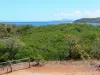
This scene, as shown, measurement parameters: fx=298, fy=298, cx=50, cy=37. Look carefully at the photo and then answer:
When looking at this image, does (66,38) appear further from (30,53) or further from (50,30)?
(50,30)

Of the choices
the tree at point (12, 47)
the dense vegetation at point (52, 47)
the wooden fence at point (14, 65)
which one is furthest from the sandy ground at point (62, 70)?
the tree at point (12, 47)

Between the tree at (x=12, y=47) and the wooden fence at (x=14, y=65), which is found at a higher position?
the tree at (x=12, y=47)

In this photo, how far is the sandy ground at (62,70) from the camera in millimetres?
22078

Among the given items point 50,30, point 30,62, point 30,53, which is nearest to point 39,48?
point 30,53

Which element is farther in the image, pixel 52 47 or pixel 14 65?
pixel 52 47

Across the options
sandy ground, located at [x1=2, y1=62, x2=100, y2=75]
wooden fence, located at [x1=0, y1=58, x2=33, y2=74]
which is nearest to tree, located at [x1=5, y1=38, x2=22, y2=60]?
wooden fence, located at [x1=0, y1=58, x2=33, y2=74]

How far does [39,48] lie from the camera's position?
94.3ft

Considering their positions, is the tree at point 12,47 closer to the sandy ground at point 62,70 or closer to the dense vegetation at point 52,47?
the dense vegetation at point 52,47

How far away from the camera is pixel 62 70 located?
2305 cm

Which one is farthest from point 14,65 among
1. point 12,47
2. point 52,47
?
point 52,47

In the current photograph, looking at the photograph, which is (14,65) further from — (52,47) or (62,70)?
(52,47)

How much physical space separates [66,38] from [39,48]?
2.96 metres

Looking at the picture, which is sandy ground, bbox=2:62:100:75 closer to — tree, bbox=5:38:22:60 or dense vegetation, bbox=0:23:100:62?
dense vegetation, bbox=0:23:100:62

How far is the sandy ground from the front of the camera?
22.1 m
